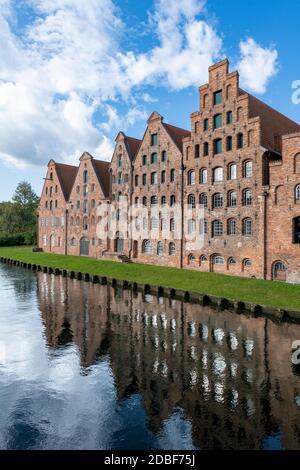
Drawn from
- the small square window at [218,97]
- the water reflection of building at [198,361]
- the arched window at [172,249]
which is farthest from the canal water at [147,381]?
the small square window at [218,97]

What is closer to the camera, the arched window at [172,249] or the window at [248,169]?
the window at [248,169]

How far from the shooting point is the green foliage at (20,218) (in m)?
81.6

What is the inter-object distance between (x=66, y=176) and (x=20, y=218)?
34530mm

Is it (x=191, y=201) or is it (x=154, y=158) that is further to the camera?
(x=154, y=158)

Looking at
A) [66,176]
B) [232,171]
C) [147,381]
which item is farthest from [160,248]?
[66,176]

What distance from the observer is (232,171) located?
31.7 m

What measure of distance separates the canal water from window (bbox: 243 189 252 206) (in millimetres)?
13216

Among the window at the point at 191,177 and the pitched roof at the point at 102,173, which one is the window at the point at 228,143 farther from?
the pitched roof at the point at 102,173

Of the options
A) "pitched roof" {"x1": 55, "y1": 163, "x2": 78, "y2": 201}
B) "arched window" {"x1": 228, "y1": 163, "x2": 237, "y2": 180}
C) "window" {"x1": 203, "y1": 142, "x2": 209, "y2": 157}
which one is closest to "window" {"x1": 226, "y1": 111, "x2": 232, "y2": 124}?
"window" {"x1": 203, "y1": 142, "x2": 209, "y2": 157}

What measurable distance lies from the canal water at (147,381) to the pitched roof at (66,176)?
3996cm

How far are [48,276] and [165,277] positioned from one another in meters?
15.1

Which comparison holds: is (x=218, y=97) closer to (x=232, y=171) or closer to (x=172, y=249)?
(x=232, y=171)

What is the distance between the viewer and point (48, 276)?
38125 millimetres

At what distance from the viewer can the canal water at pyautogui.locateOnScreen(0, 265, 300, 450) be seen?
8.34m
